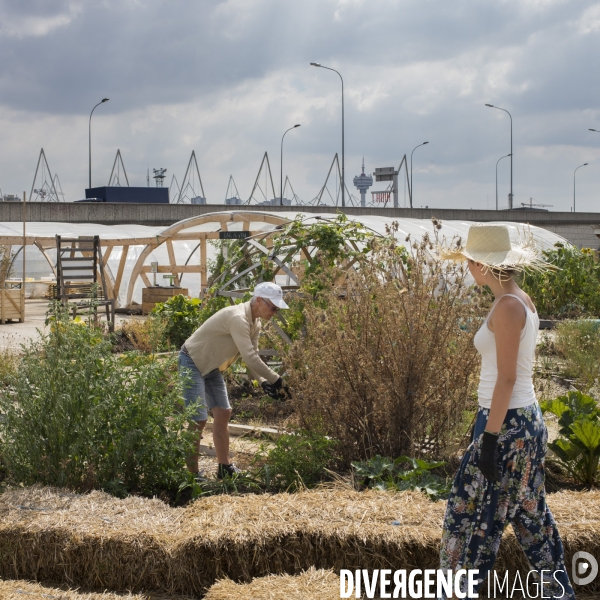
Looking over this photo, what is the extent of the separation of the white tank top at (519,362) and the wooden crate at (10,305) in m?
16.0

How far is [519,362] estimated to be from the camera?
3.19m

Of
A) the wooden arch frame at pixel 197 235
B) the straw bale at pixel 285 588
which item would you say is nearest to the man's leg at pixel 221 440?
the straw bale at pixel 285 588

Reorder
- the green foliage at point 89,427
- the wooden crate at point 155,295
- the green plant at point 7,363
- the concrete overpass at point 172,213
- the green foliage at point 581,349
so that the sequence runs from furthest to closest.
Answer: the concrete overpass at point 172,213 → the wooden crate at point 155,295 → the green plant at point 7,363 → the green foliage at point 581,349 → the green foliage at point 89,427

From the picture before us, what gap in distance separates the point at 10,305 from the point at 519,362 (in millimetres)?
16272

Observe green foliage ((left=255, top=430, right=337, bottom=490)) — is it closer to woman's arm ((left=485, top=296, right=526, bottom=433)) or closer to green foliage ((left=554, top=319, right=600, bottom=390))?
woman's arm ((left=485, top=296, right=526, bottom=433))

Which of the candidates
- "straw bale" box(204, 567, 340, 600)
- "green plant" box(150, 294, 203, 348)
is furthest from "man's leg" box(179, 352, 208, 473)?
"green plant" box(150, 294, 203, 348)

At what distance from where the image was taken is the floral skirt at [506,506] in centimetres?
315

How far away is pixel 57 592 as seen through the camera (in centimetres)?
341

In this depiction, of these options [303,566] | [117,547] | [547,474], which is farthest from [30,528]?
[547,474]

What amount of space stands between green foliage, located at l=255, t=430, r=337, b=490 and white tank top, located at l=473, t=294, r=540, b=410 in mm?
1760

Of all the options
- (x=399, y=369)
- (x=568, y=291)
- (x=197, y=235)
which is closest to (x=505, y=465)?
(x=399, y=369)

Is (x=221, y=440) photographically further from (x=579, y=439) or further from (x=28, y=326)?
(x=28, y=326)

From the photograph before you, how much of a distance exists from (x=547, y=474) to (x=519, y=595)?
1.58m

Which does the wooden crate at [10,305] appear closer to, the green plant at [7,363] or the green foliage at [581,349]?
the green plant at [7,363]
